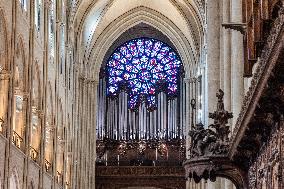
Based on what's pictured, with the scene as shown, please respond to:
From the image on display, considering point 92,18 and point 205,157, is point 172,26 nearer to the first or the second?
point 92,18

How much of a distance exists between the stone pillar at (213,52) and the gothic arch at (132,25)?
60.0 feet

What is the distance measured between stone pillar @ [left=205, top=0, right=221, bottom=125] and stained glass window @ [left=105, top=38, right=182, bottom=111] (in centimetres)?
2190

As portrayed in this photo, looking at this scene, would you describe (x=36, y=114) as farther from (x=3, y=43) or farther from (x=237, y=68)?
(x=237, y=68)

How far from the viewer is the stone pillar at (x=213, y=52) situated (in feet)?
74.3

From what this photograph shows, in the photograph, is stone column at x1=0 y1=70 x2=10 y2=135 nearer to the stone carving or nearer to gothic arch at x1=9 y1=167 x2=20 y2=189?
gothic arch at x1=9 y1=167 x2=20 y2=189

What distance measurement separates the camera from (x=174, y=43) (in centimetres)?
4397

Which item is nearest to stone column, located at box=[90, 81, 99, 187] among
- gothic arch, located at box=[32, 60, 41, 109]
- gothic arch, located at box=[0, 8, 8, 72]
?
gothic arch, located at box=[32, 60, 41, 109]

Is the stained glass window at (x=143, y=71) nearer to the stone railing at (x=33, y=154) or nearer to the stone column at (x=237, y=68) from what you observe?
the stone railing at (x=33, y=154)

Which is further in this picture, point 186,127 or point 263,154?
point 186,127

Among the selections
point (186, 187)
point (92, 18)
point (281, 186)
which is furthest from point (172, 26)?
point (281, 186)

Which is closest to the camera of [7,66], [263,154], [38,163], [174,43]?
[263,154]

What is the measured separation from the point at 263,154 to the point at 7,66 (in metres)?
13.8

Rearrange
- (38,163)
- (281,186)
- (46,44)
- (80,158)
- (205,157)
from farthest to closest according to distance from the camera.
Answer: (80,158)
(46,44)
(38,163)
(205,157)
(281,186)

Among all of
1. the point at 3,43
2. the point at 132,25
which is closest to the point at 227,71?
the point at 3,43
